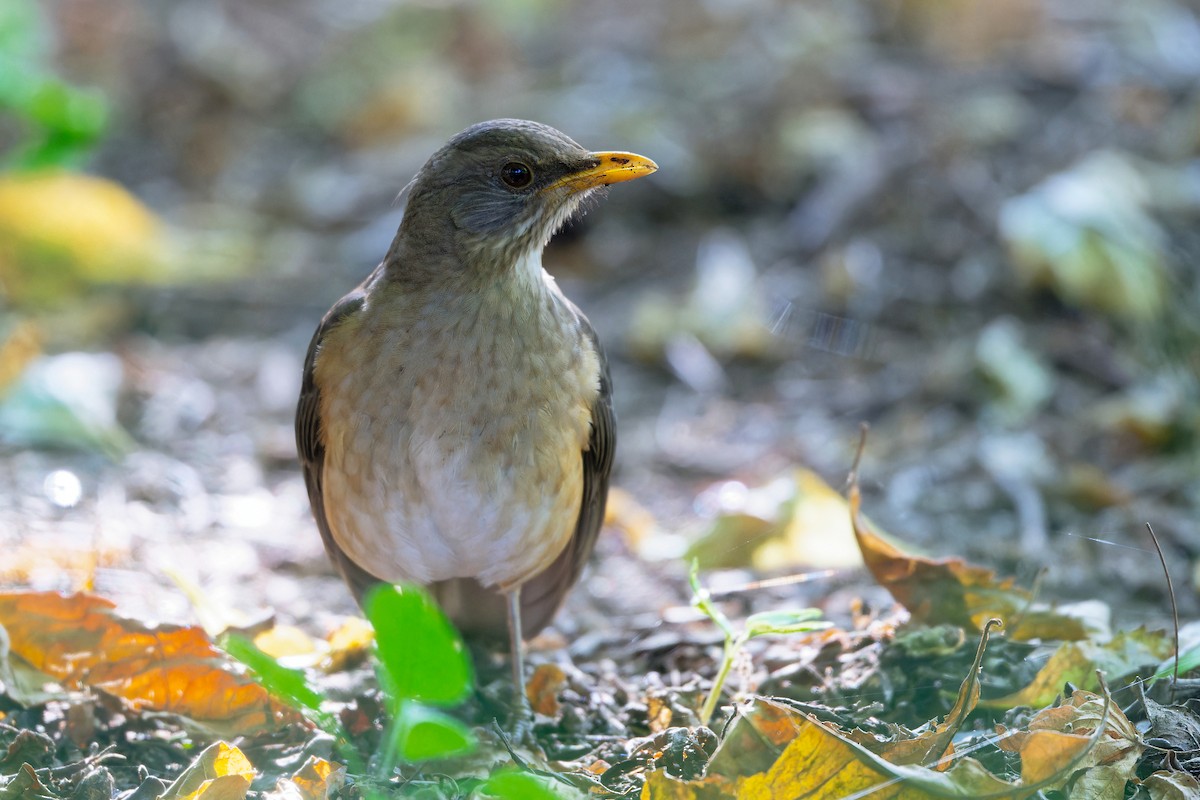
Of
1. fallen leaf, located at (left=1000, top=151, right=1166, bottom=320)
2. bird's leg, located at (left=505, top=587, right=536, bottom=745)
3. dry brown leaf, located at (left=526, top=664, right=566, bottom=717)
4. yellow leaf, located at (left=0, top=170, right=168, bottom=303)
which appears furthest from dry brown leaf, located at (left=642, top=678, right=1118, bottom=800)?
yellow leaf, located at (left=0, top=170, right=168, bottom=303)

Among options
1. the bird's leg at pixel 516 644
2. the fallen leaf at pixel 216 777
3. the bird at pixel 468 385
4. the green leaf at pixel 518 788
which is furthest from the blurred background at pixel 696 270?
the green leaf at pixel 518 788

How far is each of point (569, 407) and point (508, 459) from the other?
273mm

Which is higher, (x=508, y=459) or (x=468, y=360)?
(x=468, y=360)

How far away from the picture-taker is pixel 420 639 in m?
2.83

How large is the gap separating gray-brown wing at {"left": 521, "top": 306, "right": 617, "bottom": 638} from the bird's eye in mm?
484

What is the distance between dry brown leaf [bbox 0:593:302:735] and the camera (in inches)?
152

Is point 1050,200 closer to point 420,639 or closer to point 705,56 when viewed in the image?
point 705,56

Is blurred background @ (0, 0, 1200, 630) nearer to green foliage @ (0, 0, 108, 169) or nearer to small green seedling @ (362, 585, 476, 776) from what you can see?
green foliage @ (0, 0, 108, 169)

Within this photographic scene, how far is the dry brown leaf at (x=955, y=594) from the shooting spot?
4031mm

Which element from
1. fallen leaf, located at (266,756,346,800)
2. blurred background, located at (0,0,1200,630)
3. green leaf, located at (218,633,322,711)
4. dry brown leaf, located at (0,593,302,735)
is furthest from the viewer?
blurred background, located at (0,0,1200,630)

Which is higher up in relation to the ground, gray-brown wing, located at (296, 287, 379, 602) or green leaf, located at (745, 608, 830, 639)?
gray-brown wing, located at (296, 287, 379, 602)

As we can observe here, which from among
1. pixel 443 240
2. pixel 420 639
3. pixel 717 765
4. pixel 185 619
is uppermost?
pixel 443 240

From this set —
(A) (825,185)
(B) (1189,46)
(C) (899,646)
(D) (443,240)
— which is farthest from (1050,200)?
(D) (443,240)

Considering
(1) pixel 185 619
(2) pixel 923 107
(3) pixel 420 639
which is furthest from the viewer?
(2) pixel 923 107
